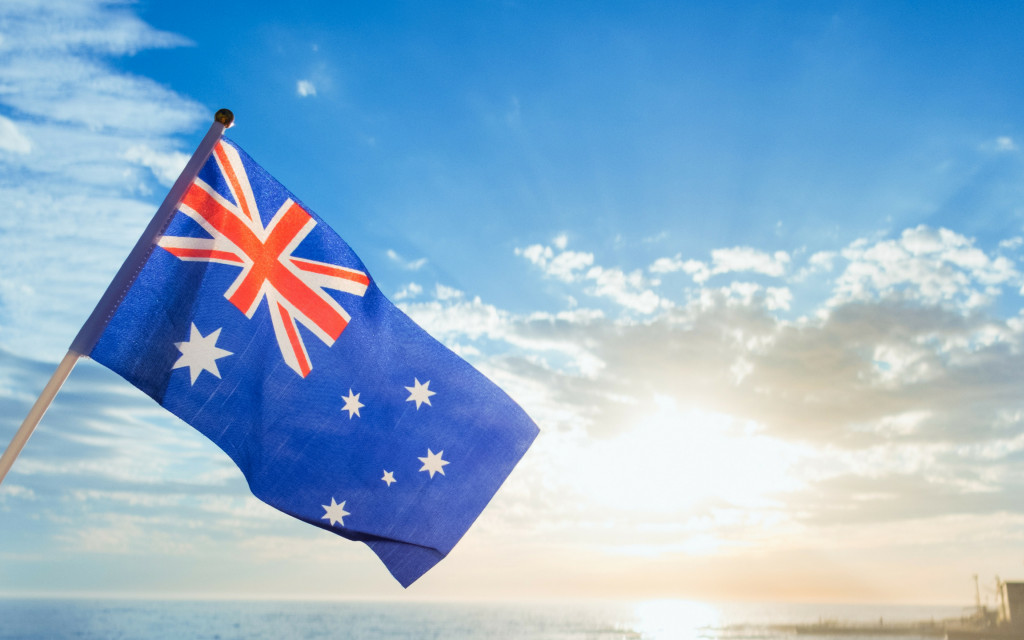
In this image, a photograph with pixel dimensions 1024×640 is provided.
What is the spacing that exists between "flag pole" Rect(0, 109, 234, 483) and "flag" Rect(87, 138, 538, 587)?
8 centimetres

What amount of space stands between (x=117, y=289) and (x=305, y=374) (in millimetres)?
1765

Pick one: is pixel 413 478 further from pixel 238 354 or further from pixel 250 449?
pixel 238 354

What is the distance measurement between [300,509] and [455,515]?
5.11 ft

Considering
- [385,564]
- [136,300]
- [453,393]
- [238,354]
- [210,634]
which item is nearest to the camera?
[136,300]

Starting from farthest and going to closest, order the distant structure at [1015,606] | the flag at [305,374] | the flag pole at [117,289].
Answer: the distant structure at [1015,606] < the flag at [305,374] < the flag pole at [117,289]

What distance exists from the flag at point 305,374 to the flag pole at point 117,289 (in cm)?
8

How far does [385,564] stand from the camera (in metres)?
6.97

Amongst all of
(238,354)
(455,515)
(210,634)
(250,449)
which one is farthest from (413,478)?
(210,634)

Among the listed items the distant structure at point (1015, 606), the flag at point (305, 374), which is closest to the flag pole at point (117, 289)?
the flag at point (305, 374)

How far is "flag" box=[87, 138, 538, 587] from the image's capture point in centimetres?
616

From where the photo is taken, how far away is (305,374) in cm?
677

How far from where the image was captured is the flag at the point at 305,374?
242 inches

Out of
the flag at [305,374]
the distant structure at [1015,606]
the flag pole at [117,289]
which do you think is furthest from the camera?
the distant structure at [1015,606]

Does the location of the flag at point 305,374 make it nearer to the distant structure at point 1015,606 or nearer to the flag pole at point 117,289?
the flag pole at point 117,289
